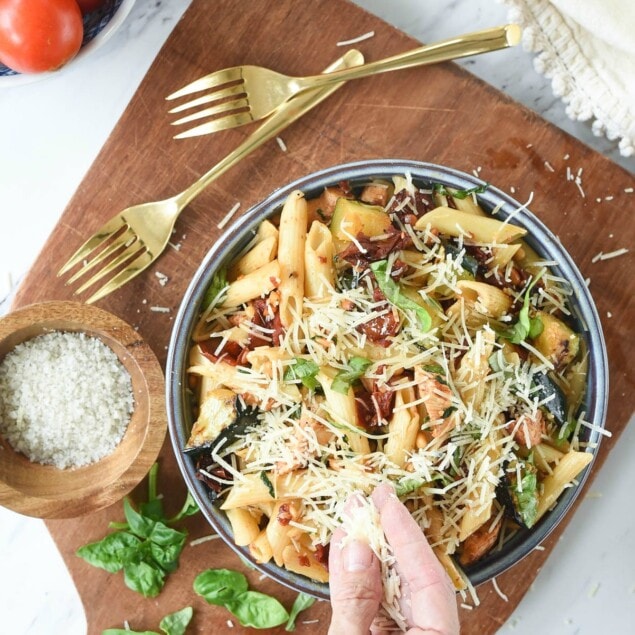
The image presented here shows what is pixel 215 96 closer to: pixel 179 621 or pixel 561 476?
pixel 561 476

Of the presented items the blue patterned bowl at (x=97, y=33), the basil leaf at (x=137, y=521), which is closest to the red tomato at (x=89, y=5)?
the blue patterned bowl at (x=97, y=33)

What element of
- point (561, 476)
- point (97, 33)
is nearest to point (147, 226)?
point (97, 33)

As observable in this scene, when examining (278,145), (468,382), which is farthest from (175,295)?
(468,382)

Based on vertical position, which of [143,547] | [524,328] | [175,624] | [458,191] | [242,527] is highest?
[458,191]

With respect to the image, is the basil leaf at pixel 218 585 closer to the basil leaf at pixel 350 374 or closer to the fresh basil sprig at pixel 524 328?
the basil leaf at pixel 350 374

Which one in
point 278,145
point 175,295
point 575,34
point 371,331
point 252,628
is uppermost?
point 575,34

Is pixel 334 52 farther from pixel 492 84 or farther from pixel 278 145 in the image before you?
pixel 492 84

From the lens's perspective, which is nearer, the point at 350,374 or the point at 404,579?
the point at 404,579
